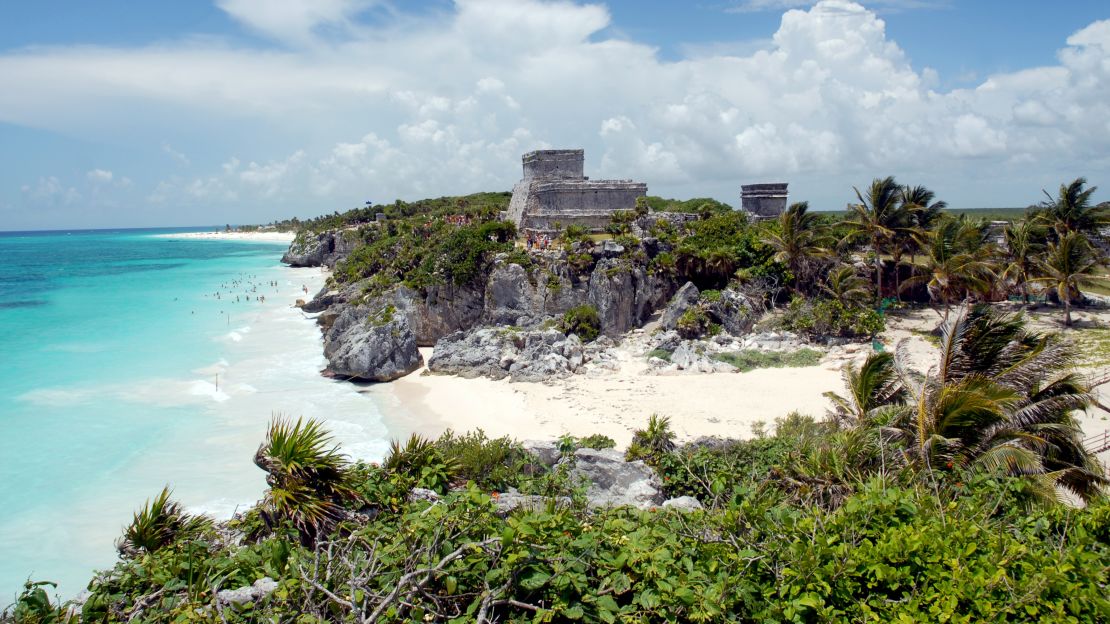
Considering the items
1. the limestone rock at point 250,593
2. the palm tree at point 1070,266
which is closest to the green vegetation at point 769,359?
the palm tree at point 1070,266

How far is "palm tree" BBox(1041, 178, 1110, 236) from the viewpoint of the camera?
A: 20141 millimetres

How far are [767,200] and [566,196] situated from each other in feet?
31.0

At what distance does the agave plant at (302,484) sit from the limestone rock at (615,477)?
3373 mm

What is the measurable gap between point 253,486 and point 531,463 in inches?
261

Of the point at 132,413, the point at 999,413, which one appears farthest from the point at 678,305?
the point at 132,413

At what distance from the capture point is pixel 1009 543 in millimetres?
3842

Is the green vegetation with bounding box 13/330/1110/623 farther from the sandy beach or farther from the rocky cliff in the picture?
the rocky cliff

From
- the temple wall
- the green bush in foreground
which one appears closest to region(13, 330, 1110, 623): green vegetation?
the green bush in foreground

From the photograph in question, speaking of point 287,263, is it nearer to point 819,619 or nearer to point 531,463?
point 531,463

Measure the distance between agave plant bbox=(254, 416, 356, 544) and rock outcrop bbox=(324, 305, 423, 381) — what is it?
1269cm

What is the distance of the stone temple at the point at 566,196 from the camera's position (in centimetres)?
2814

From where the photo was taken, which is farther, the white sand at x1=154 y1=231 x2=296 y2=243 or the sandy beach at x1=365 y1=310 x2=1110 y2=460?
the white sand at x1=154 y1=231 x2=296 y2=243

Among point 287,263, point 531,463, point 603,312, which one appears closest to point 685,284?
point 603,312

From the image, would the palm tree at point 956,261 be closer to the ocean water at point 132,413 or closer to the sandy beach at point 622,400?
the sandy beach at point 622,400
